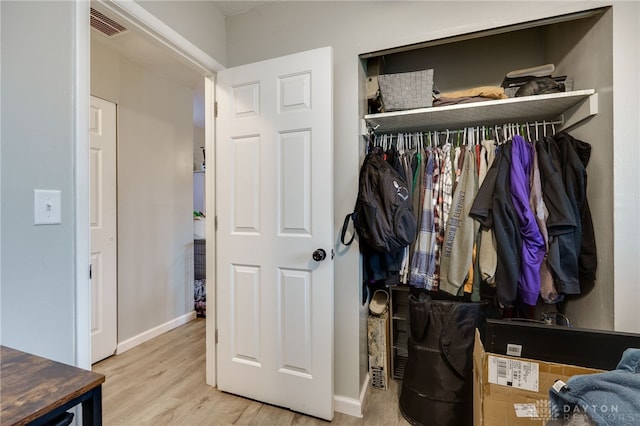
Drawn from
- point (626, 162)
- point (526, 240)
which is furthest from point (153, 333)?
point (626, 162)

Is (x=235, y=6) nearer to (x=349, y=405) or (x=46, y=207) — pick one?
(x=46, y=207)

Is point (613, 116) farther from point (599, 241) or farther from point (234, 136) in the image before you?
point (234, 136)

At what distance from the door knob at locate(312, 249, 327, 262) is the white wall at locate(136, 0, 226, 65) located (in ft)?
4.64

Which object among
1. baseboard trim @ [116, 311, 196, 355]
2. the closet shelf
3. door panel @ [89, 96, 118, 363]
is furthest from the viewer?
baseboard trim @ [116, 311, 196, 355]

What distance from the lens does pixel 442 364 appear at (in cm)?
146

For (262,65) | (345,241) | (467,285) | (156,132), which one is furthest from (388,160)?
(156,132)

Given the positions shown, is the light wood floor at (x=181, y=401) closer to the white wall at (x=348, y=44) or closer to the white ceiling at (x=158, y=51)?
the white wall at (x=348, y=44)

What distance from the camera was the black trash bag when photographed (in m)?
1.42

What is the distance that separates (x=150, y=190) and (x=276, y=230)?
1715 millimetres

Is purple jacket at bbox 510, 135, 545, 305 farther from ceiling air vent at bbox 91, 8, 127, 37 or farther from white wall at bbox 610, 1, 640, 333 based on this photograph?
ceiling air vent at bbox 91, 8, 127, 37

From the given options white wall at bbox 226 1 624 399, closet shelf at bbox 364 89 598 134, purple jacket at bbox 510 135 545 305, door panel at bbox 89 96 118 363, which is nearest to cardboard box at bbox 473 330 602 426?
purple jacket at bbox 510 135 545 305

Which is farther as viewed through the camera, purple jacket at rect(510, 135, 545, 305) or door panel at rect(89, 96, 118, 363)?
door panel at rect(89, 96, 118, 363)

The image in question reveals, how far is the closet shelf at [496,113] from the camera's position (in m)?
1.34

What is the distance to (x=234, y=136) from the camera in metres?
1.74
